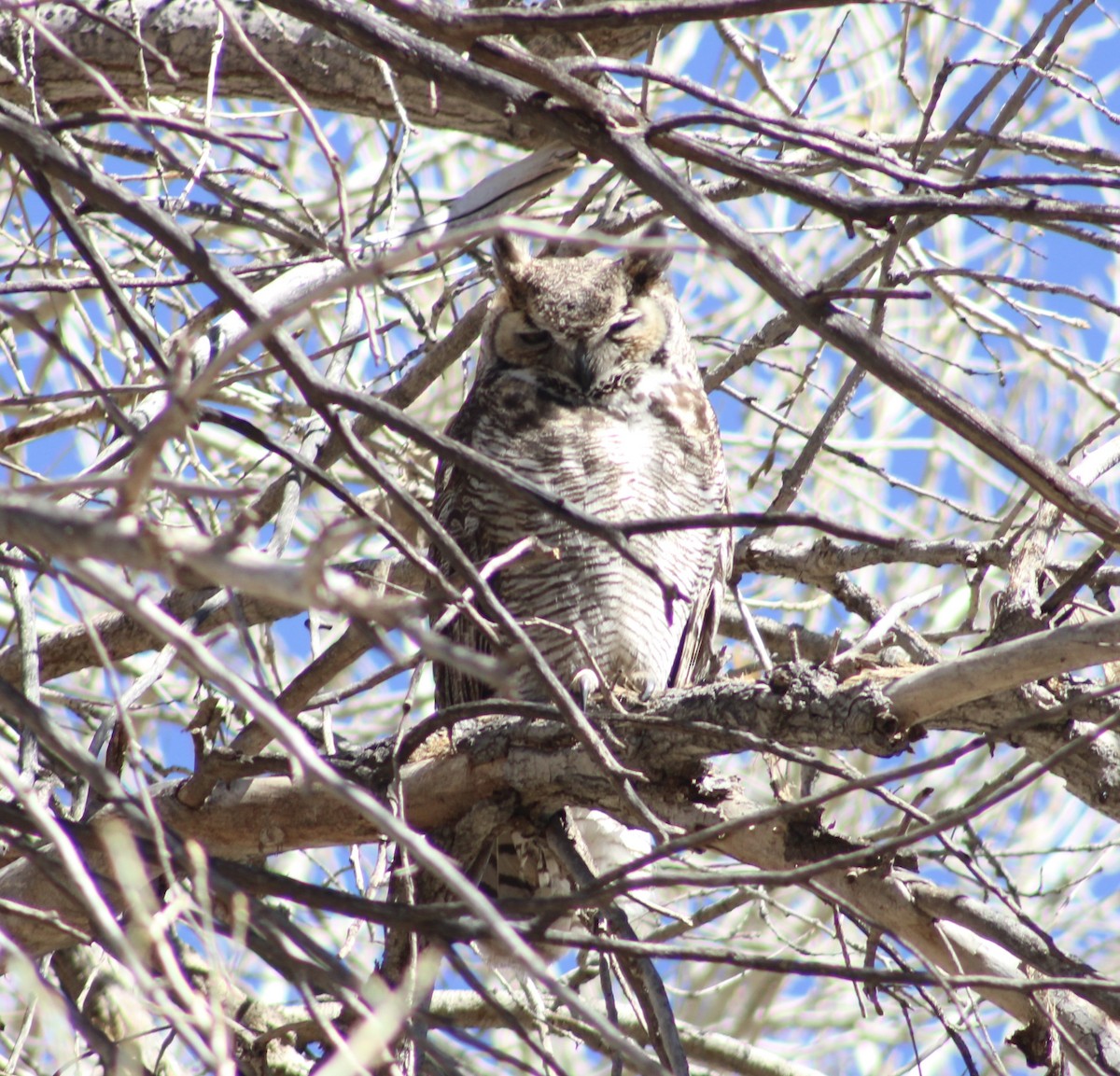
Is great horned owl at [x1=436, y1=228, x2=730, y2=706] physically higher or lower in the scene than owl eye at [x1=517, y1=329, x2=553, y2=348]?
lower

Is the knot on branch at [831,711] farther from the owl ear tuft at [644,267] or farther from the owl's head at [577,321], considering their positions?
the owl ear tuft at [644,267]

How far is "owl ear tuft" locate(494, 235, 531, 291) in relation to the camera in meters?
4.21

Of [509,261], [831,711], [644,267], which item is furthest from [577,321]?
[831,711]

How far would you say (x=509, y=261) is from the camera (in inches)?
169

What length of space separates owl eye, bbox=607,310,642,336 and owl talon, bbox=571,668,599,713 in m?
1.20

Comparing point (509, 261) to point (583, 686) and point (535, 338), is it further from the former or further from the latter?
point (583, 686)

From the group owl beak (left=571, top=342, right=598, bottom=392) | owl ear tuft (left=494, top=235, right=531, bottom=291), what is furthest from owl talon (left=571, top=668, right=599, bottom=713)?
owl ear tuft (left=494, top=235, right=531, bottom=291)

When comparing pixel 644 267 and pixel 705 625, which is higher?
pixel 644 267

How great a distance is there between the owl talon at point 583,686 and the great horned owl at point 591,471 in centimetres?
13

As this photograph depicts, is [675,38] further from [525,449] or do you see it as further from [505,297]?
[525,449]

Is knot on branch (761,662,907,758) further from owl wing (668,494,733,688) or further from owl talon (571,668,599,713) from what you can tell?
owl wing (668,494,733,688)

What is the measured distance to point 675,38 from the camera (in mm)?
6730

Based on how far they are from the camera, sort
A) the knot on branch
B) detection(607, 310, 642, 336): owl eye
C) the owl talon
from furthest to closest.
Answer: detection(607, 310, 642, 336): owl eye < the owl talon < the knot on branch

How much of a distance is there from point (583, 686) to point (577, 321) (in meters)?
1.25
